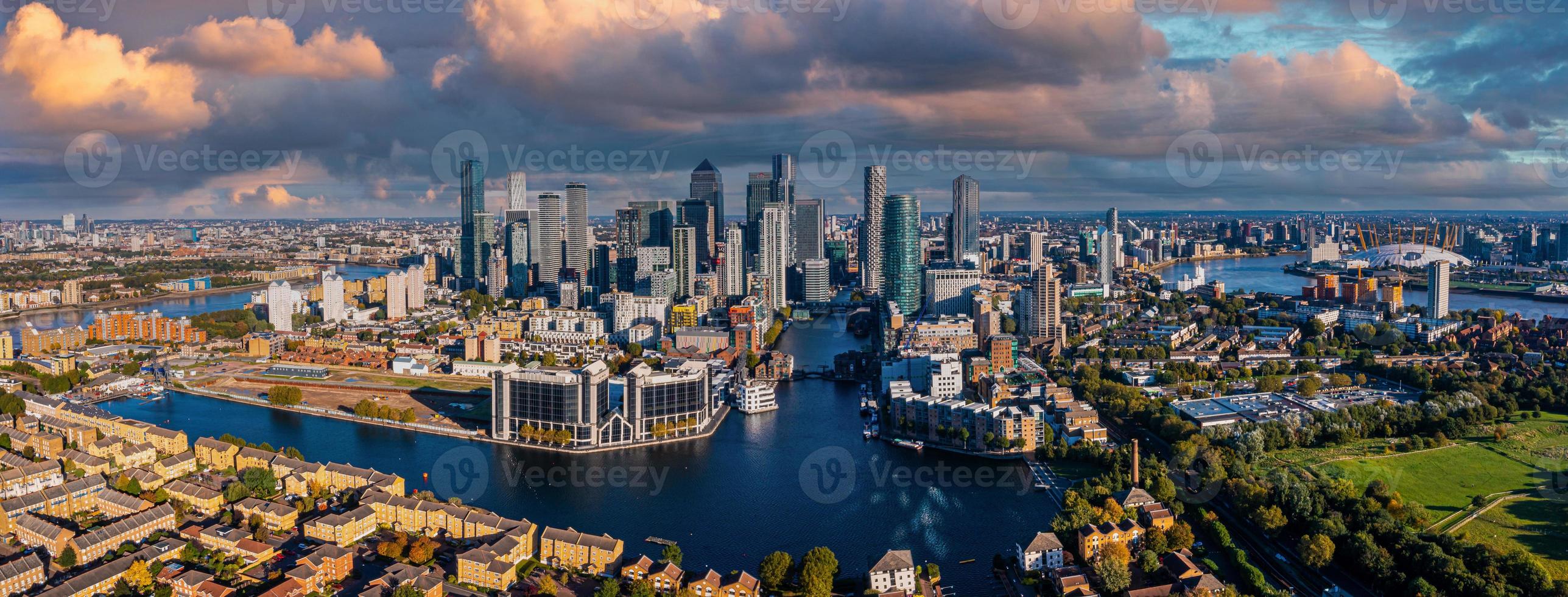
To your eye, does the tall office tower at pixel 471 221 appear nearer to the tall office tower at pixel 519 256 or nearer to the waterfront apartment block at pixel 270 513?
the tall office tower at pixel 519 256

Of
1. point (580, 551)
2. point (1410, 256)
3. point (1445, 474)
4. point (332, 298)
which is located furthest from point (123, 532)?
point (1410, 256)

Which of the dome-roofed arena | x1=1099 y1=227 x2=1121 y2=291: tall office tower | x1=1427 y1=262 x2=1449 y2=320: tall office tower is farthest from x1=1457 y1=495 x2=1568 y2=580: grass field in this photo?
the dome-roofed arena

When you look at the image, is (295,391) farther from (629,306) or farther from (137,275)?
(137,275)

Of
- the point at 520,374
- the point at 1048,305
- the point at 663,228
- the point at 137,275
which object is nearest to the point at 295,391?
the point at 520,374

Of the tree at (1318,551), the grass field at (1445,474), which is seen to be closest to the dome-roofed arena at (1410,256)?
the grass field at (1445,474)

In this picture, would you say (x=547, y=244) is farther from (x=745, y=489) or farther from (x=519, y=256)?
(x=745, y=489)

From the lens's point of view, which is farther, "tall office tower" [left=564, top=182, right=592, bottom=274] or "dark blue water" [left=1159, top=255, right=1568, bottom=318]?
"tall office tower" [left=564, top=182, right=592, bottom=274]

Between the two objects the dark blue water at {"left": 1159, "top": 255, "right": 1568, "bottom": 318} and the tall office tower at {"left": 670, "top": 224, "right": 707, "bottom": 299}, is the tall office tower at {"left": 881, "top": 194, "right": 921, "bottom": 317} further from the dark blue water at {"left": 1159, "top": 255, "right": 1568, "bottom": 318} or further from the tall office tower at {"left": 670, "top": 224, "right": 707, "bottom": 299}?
the dark blue water at {"left": 1159, "top": 255, "right": 1568, "bottom": 318}
